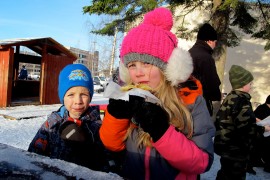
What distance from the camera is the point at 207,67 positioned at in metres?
3.08

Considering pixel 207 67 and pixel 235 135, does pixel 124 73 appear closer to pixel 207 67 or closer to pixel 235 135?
pixel 207 67

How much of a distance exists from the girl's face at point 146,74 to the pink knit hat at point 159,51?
3 cm

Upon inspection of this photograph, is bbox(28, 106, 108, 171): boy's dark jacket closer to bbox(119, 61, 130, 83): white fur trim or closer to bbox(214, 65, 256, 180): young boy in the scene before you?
bbox(119, 61, 130, 83): white fur trim

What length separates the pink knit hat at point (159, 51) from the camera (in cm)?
139

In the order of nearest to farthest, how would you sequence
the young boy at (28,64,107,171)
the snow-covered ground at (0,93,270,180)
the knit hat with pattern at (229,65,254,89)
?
1. the snow-covered ground at (0,93,270,180)
2. the young boy at (28,64,107,171)
3. the knit hat with pattern at (229,65,254,89)

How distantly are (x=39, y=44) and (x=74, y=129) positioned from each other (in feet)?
38.2

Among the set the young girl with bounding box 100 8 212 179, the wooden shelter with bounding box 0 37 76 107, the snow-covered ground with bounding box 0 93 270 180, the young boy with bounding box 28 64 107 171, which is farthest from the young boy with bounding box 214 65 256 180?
the wooden shelter with bounding box 0 37 76 107

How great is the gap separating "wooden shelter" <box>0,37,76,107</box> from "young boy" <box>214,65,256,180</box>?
10023mm

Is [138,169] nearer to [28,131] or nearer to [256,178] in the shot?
[256,178]

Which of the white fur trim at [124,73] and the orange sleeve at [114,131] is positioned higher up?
the white fur trim at [124,73]

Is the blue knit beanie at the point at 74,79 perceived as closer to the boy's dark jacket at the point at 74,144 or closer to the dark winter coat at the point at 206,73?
the boy's dark jacket at the point at 74,144

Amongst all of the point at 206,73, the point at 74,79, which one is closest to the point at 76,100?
the point at 74,79

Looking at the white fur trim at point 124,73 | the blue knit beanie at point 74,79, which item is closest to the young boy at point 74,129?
the blue knit beanie at point 74,79

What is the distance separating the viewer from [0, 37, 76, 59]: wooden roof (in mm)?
11186
